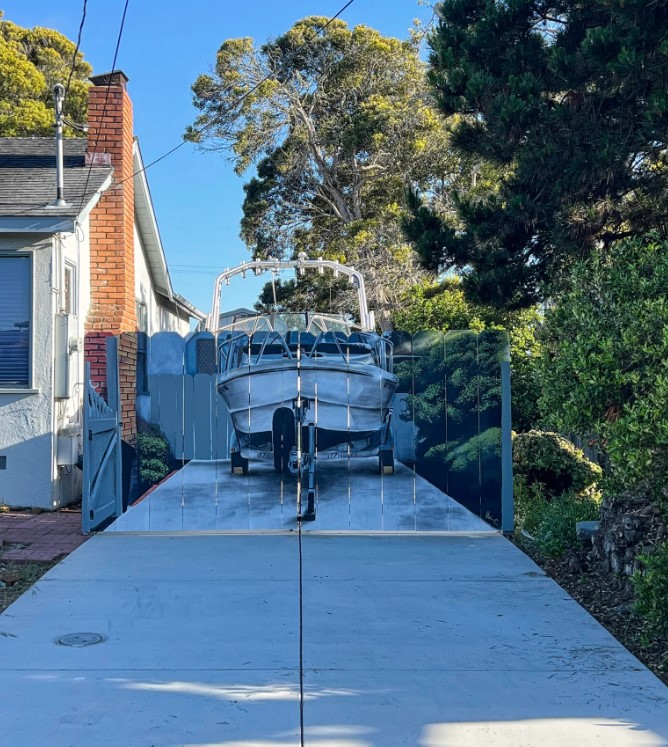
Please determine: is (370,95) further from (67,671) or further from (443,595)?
(67,671)

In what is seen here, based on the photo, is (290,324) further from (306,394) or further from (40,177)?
(40,177)

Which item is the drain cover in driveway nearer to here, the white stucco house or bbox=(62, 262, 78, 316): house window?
the white stucco house

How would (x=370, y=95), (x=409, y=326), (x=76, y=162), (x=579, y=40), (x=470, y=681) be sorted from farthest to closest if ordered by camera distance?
(x=370, y=95) < (x=409, y=326) < (x=76, y=162) < (x=579, y=40) < (x=470, y=681)

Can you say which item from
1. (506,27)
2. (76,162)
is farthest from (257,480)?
(76,162)

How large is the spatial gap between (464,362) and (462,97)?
9.54 feet

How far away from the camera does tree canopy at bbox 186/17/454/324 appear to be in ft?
92.5

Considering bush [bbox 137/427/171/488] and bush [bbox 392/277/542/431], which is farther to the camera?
bush [bbox 392/277/542/431]

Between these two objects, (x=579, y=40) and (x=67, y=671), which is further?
(x=579, y=40)

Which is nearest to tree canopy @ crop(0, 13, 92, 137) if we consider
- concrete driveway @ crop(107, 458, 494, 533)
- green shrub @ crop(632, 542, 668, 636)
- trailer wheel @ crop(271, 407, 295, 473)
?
trailer wheel @ crop(271, 407, 295, 473)

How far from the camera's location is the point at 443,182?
95.4 feet

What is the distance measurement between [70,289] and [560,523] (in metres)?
7.39

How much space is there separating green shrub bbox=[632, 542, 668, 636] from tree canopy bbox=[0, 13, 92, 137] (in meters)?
26.9

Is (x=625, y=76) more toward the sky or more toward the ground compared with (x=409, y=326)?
more toward the sky

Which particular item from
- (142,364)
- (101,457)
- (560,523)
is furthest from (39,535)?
(560,523)
